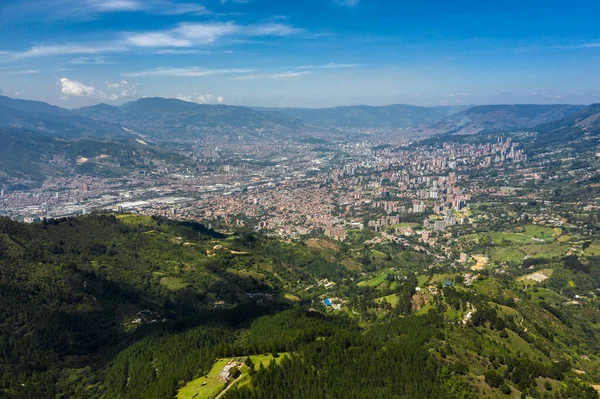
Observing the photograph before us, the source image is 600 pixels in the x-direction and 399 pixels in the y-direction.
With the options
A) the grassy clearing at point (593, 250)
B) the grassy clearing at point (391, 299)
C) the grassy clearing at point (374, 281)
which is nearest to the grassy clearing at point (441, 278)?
the grassy clearing at point (391, 299)

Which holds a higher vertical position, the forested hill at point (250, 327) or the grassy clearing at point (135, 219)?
the grassy clearing at point (135, 219)

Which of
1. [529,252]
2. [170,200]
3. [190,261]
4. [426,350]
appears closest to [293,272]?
[190,261]

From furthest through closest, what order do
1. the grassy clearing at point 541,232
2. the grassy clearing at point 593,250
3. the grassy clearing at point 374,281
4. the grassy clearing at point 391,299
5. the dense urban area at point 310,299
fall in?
the grassy clearing at point 541,232, the grassy clearing at point 593,250, the grassy clearing at point 374,281, the grassy clearing at point 391,299, the dense urban area at point 310,299

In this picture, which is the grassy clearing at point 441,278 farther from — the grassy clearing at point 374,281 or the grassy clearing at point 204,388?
the grassy clearing at point 204,388

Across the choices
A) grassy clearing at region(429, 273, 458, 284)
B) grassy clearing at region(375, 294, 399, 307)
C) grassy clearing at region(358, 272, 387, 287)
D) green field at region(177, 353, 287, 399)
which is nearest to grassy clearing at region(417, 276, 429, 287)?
grassy clearing at region(429, 273, 458, 284)

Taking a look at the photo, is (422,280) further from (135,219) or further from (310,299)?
(135,219)

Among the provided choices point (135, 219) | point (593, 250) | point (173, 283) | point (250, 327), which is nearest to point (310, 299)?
point (250, 327)

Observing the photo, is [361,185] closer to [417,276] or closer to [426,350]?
[417,276]

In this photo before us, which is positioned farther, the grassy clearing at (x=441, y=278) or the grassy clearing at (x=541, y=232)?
the grassy clearing at (x=541, y=232)
